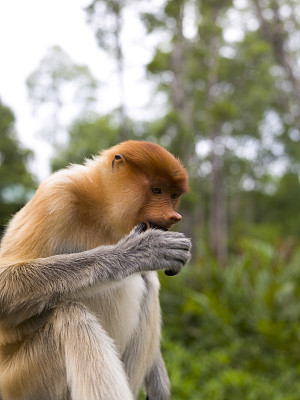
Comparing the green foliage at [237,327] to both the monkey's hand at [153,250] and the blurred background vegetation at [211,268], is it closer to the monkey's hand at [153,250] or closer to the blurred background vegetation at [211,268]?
the blurred background vegetation at [211,268]

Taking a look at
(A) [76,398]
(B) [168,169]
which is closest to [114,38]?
(B) [168,169]

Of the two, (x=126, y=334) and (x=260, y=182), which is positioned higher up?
(x=126, y=334)

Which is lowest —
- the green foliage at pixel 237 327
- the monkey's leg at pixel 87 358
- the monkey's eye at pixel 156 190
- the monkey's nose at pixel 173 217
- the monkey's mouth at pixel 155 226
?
the green foliage at pixel 237 327

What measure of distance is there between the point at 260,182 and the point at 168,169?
29.3 m

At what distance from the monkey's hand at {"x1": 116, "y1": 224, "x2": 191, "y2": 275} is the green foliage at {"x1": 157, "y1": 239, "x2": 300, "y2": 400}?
3086mm

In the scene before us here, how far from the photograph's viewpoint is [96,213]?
6.63ft

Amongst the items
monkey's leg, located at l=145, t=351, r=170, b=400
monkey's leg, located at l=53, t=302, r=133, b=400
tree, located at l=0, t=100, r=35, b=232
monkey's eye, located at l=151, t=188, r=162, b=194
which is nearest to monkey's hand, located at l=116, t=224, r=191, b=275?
monkey's eye, located at l=151, t=188, r=162, b=194

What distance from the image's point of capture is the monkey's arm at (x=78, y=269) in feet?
5.97

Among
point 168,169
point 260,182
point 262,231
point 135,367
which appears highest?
point 168,169

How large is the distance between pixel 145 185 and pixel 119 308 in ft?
2.00

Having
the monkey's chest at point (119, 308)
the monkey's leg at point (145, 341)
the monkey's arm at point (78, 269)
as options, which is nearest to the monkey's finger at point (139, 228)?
the monkey's arm at point (78, 269)

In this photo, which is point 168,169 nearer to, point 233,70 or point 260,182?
point 233,70

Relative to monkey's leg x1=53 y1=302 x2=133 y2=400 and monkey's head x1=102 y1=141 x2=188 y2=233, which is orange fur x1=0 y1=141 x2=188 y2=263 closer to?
monkey's head x1=102 y1=141 x2=188 y2=233

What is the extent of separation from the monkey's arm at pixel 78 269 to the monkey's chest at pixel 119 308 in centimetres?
17
